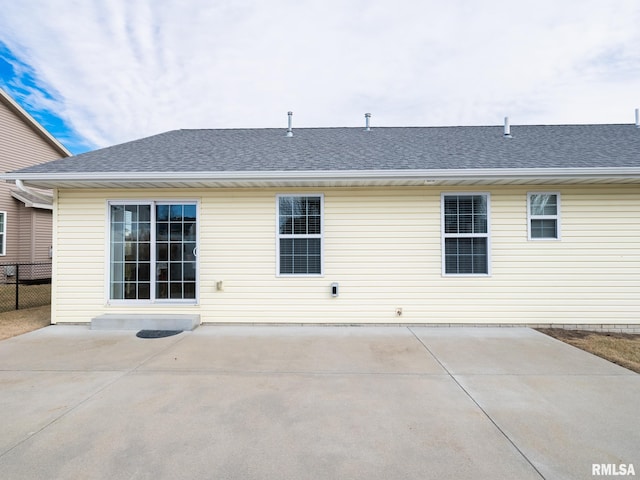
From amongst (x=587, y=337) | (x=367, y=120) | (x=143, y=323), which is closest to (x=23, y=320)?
(x=143, y=323)

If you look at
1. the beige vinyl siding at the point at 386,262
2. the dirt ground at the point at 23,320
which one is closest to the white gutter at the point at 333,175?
the beige vinyl siding at the point at 386,262

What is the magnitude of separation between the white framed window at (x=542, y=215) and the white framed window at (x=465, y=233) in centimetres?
82

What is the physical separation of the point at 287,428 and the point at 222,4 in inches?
371

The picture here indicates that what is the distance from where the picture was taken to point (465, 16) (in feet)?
26.0

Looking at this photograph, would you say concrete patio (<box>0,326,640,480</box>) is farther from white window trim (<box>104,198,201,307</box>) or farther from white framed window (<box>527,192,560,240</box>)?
white framed window (<box>527,192,560,240</box>)

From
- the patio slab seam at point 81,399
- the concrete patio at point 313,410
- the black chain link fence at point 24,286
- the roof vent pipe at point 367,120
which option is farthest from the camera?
the roof vent pipe at point 367,120

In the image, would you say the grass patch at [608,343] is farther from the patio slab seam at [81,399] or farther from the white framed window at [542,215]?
the patio slab seam at [81,399]

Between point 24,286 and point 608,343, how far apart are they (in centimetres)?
1606

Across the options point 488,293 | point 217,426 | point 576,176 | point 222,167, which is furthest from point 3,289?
point 576,176

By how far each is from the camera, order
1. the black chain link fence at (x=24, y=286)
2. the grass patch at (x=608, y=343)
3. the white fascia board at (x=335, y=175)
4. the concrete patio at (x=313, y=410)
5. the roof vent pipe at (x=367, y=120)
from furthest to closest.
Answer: the roof vent pipe at (x=367, y=120) < the black chain link fence at (x=24, y=286) < the white fascia board at (x=335, y=175) < the grass patch at (x=608, y=343) < the concrete patio at (x=313, y=410)

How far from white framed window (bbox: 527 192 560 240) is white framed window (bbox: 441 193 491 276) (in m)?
0.82

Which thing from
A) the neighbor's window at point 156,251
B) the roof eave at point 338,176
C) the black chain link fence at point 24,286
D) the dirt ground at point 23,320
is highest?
the roof eave at point 338,176

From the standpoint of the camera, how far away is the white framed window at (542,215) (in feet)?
18.2

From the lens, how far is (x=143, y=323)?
5.34m
